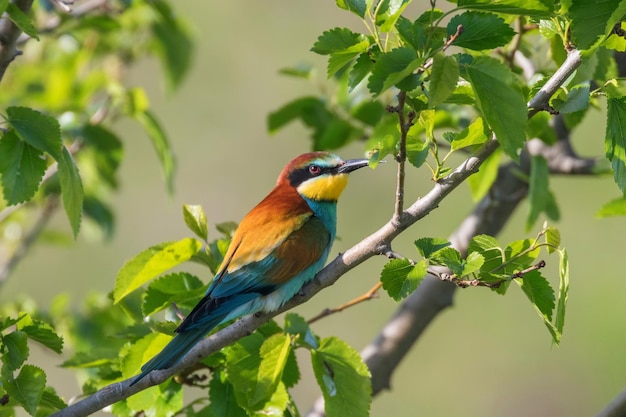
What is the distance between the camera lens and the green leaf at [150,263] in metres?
2.15

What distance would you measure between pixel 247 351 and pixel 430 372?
15.2 feet

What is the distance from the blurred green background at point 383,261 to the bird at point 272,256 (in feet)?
10.1

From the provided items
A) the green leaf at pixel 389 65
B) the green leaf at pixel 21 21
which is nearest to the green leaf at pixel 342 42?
the green leaf at pixel 389 65

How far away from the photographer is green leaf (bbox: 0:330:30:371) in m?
1.82

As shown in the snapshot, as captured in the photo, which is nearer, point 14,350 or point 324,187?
point 14,350

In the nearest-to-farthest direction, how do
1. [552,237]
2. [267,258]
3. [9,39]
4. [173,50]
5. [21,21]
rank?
[552,237], [21,21], [9,39], [267,258], [173,50]

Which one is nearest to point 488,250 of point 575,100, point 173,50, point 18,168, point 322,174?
point 575,100

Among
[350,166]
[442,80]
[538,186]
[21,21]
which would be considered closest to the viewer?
[442,80]

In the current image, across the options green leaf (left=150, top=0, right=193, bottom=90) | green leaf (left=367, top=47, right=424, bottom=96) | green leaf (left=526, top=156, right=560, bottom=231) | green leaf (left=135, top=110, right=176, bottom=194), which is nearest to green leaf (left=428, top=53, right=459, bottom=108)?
green leaf (left=367, top=47, right=424, bottom=96)

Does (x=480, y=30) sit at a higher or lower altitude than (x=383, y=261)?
higher

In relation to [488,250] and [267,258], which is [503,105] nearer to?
[488,250]

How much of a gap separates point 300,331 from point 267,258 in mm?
441

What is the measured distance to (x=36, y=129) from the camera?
2.03 m

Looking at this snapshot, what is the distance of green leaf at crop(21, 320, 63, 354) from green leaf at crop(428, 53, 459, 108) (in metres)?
0.91
